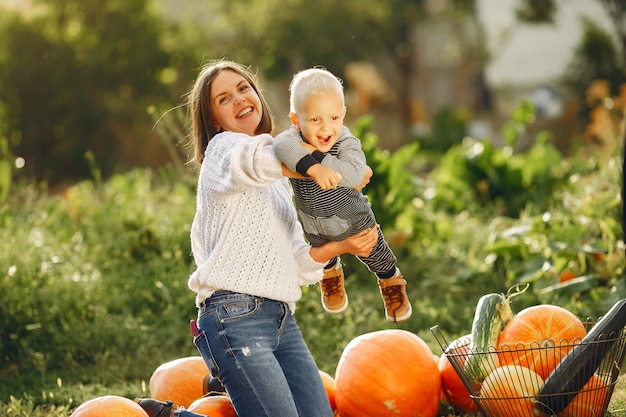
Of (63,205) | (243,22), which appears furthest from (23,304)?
(243,22)

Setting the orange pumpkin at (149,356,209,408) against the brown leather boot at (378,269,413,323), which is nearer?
the brown leather boot at (378,269,413,323)

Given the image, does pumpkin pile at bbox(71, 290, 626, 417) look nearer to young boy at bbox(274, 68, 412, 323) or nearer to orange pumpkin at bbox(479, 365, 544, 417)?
orange pumpkin at bbox(479, 365, 544, 417)

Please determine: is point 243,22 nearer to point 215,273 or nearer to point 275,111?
point 275,111

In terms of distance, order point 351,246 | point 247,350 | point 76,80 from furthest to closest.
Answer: point 76,80 → point 351,246 → point 247,350

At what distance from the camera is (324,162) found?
291 centimetres

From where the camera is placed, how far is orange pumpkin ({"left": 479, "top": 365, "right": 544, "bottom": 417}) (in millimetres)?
3418

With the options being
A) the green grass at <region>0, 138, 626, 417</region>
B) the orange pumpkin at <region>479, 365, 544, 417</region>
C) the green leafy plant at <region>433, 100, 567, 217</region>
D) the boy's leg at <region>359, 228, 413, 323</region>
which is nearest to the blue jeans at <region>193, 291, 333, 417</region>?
the boy's leg at <region>359, 228, 413, 323</region>

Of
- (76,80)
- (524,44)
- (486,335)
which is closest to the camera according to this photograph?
(486,335)

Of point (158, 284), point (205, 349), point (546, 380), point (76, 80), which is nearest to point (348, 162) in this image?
point (205, 349)

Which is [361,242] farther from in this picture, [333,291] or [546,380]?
[546,380]

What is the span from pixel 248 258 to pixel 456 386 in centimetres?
127

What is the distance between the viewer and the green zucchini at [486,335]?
3576 mm

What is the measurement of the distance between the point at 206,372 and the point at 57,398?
913 millimetres

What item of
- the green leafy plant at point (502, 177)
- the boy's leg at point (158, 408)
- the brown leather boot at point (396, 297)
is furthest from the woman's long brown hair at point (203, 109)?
the green leafy plant at point (502, 177)
